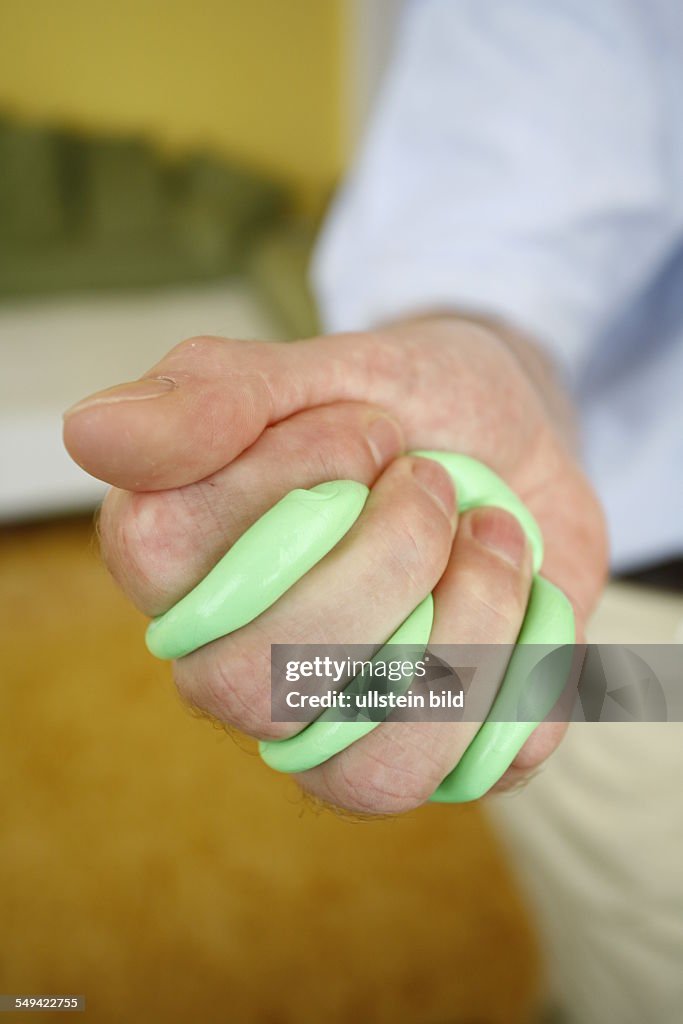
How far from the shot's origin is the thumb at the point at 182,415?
19cm

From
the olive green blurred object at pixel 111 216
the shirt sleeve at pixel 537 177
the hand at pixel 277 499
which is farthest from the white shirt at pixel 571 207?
the olive green blurred object at pixel 111 216

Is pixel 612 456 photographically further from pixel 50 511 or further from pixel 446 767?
pixel 50 511

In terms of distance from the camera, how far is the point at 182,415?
0.20 m

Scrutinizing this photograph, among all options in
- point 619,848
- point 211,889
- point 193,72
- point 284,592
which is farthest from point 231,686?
Result: point 193,72

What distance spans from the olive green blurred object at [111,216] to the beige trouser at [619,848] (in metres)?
1.36

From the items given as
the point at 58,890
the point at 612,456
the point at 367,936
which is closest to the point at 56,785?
the point at 58,890

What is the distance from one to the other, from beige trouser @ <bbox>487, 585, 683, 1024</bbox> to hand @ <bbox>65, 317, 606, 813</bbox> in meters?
0.21

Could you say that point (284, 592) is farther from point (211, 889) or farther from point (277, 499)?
point (211, 889)

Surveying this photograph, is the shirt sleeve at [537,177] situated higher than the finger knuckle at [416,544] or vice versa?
the shirt sleeve at [537,177]

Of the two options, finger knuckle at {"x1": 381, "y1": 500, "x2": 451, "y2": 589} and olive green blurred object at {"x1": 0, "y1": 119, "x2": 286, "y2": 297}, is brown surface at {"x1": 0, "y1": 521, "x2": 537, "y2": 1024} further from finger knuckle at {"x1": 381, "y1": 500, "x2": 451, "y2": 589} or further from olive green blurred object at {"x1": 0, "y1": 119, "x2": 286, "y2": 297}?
olive green blurred object at {"x1": 0, "y1": 119, "x2": 286, "y2": 297}

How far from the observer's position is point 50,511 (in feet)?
4.23

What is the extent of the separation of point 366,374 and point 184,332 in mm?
1240

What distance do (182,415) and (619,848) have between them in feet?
1.27

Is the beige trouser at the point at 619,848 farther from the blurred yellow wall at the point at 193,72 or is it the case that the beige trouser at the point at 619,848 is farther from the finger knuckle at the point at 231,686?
the blurred yellow wall at the point at 193,72
